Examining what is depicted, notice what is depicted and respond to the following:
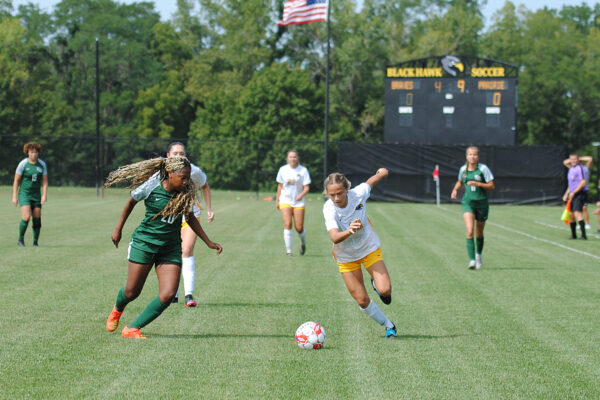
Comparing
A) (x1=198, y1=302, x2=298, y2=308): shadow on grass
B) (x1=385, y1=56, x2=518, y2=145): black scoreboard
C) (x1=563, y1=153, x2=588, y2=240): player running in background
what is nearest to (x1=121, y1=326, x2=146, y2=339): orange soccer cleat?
(x1=198, y1=302, x2=298, y2=308): shadow on grass

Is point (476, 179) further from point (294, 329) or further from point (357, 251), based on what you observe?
point (294, 329)

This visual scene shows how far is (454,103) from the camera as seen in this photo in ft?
109

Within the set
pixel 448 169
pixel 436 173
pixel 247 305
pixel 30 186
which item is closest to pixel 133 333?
pixel 247 305

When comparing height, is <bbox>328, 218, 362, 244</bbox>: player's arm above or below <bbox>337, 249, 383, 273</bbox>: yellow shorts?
above

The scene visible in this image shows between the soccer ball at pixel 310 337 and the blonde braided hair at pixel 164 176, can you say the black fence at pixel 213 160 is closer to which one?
the blonde braided hair at pixel 164 176

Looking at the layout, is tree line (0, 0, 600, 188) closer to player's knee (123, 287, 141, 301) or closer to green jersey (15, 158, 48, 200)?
green jersey (15, 158, 48, 200)

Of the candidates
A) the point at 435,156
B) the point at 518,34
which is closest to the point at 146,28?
the point at 518,34

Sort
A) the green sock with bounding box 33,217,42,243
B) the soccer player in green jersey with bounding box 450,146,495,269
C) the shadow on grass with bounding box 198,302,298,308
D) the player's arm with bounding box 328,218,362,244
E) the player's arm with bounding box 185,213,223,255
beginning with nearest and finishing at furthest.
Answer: the player's arm with bounding box 328,218,362,244, the player's arm with bounding box 185,213,223,255, the shadow on grass with bounding box 198,302,298,308, the soccer player in green jersey with bounding box 450,146,495,269, the green sock with bounding box 33,217,42,243

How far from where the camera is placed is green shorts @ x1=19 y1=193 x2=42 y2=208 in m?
13.9

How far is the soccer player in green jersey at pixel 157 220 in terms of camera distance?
640 cm

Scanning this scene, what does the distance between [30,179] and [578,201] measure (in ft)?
39.9

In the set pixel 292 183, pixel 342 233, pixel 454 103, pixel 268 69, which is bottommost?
pixel 292 183

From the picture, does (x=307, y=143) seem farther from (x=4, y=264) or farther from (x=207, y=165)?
(x=4, y=264)

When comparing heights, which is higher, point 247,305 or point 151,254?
point 151,254
